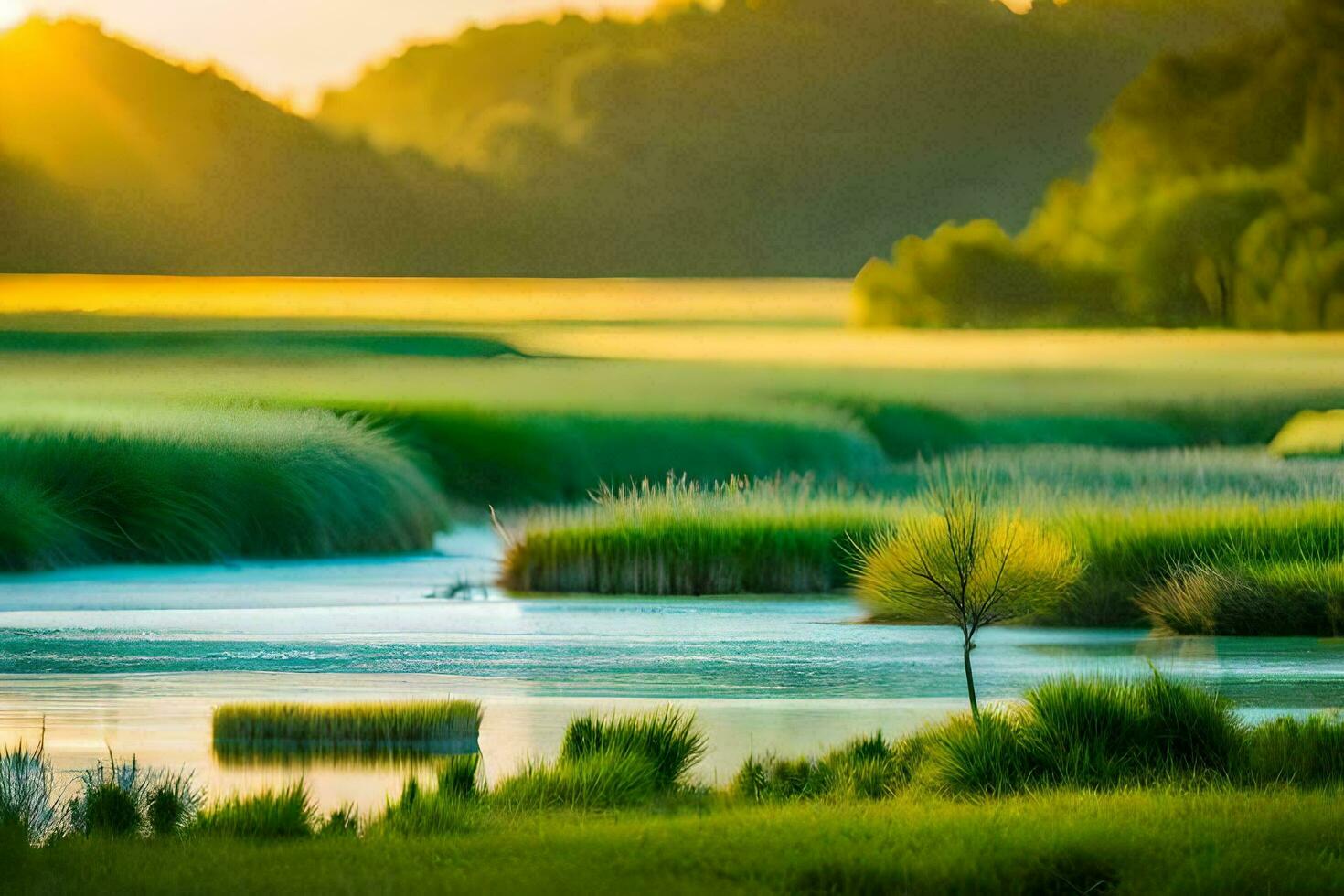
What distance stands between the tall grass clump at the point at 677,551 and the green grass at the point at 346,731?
459 inches

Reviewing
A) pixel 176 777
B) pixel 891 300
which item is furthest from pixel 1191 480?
pixel 176 777

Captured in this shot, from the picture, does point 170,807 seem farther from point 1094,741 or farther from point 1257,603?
point 1257,603

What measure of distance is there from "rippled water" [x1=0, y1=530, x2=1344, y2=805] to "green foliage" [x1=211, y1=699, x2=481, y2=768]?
0.26 metres

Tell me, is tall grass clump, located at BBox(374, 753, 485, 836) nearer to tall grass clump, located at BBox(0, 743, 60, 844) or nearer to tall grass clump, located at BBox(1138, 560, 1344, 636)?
tall grass clump, located at BBox(0, 743, 60, 844)

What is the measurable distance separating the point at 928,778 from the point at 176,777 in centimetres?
416

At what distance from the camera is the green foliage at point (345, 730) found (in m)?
12.2

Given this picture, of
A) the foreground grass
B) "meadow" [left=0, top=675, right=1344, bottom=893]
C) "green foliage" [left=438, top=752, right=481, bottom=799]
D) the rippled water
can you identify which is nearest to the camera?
the foreground grass

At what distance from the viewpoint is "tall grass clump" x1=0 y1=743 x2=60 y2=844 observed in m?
9.21

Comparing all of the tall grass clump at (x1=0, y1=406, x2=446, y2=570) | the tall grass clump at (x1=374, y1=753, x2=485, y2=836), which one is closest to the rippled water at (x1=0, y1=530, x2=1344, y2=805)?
the tall grass clump at (x1=374, y1=753, x2=485, y2=836)

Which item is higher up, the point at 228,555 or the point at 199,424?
the point at 199,424

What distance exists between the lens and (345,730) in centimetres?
1245

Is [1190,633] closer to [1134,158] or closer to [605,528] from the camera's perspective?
[605,528]

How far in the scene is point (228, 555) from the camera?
2767 cm

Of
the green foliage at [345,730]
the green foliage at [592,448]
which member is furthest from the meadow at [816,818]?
the green foliage at [592,448]
